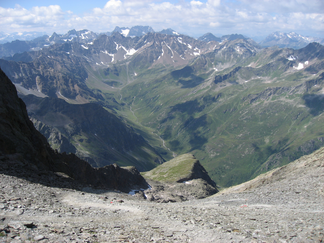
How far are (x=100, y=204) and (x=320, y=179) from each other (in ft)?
141

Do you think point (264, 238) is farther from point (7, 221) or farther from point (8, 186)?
point (8, 186)

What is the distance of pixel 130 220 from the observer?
26938mm

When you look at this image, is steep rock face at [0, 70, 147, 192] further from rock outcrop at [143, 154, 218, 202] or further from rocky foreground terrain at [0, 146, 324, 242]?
rock outcrop at [143, 154, 218, 202]

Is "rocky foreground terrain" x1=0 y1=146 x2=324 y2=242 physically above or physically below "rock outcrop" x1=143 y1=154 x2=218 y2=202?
above

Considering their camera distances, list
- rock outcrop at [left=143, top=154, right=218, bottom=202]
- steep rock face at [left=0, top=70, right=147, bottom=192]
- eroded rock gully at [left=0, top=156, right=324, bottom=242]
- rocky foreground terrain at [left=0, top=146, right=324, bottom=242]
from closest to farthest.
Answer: eroded rock gully at [left=0, top=156, right=324, bottom=242] → rocky foreground terrain at [left=0, top=146, right=324, bottom=242] → steep rock face at [left=0, top=70, right=147, bottom=192] → rock outcrop at [left=143, top=154, right=218, bottom=202]

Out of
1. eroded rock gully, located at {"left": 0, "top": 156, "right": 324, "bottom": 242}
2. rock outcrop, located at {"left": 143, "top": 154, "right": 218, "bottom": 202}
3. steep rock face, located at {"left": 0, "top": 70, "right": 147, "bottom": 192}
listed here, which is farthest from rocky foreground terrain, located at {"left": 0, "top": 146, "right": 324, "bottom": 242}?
rock outcrop, located at {"left": 143, "top": 154, "right": 218, "bottom": 202}

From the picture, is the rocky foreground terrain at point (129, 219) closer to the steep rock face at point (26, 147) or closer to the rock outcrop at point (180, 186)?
the steep rock face at point (26, 147)

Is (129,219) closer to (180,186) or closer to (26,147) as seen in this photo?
(26,147)

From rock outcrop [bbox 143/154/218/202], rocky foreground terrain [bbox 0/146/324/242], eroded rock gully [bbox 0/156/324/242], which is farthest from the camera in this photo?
rock outcrop [bbox 143/154/218/202]

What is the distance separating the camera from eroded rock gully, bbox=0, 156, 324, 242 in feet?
64.4

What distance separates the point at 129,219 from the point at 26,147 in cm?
3096

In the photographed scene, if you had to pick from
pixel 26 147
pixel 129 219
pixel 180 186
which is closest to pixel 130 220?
pixel 129 219

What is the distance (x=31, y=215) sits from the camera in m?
22.6

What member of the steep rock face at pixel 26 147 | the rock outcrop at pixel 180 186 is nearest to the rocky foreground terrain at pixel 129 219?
the steep rock face at pixel 26 147
